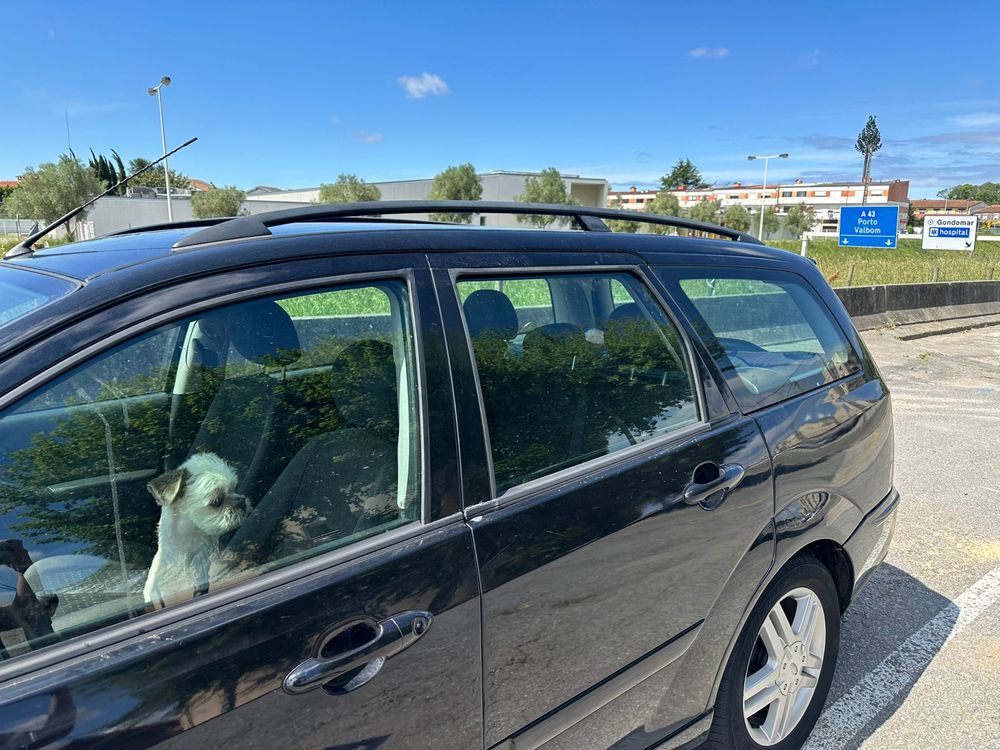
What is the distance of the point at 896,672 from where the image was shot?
301cm

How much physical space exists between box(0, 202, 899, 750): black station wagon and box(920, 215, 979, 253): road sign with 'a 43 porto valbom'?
86.5 feet

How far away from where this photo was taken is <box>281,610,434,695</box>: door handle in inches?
49.4

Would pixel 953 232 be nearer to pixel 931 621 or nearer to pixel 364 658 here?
pixel 931 621

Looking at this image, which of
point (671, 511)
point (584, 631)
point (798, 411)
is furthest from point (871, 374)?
point (584, 631)

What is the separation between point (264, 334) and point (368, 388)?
10.6 inches

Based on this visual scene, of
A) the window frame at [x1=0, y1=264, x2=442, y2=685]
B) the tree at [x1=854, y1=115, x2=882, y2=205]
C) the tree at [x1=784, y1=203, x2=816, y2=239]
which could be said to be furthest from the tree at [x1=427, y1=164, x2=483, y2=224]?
the tree at [x1=854, y1=115, x2=882, y2=205]

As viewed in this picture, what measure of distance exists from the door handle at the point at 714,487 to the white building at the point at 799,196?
122 metres

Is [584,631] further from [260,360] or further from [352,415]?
[260,360]

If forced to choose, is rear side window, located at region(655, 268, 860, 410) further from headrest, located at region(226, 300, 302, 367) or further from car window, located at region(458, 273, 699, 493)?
headrest, located at region(226, 300, 302, 367)

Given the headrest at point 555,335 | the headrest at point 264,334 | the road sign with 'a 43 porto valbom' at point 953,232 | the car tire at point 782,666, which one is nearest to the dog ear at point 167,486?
the headrest at point 264,334

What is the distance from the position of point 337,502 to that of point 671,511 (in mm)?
940

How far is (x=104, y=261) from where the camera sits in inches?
58.9

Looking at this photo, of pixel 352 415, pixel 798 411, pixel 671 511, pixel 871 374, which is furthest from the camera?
pixel 871 374

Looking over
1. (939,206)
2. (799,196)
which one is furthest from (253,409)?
(939,206)
